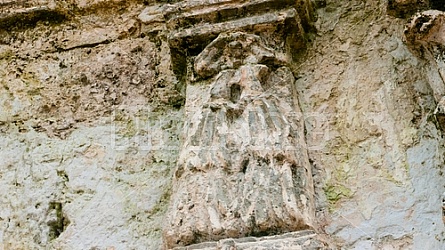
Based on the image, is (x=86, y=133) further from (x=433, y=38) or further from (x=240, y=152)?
(x=433, y=38)

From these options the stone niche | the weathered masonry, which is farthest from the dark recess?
the stone niche

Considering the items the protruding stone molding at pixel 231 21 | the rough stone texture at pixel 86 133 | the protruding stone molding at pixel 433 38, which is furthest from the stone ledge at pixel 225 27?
the protruding stone molding at pixel 433 38

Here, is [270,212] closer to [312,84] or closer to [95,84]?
[312,84]

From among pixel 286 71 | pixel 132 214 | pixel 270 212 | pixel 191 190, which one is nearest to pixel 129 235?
pixel 132 214

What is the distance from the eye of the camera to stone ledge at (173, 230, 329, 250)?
139cm

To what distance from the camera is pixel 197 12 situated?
1.79 metres

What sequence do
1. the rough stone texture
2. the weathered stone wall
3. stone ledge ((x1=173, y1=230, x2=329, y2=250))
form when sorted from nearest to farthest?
stone ledge ((x1=173, y1=230, x2=329, y2=250))
the weathered stone wall
the rough stone texture

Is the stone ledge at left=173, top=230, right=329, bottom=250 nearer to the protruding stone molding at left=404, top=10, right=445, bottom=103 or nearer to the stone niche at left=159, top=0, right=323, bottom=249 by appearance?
the stone niche at left=159, top=0, right=323, bottom=249

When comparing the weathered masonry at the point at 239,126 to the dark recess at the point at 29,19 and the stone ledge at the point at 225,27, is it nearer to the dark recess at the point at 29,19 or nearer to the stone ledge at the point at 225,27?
the stone ledge at the point at 225,27

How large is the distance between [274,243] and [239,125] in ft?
1.06

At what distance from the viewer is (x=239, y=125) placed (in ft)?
5.32

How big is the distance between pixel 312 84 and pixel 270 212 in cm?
45

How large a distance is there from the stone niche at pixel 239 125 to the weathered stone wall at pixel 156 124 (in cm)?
3

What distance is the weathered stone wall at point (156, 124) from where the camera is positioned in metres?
1.57
